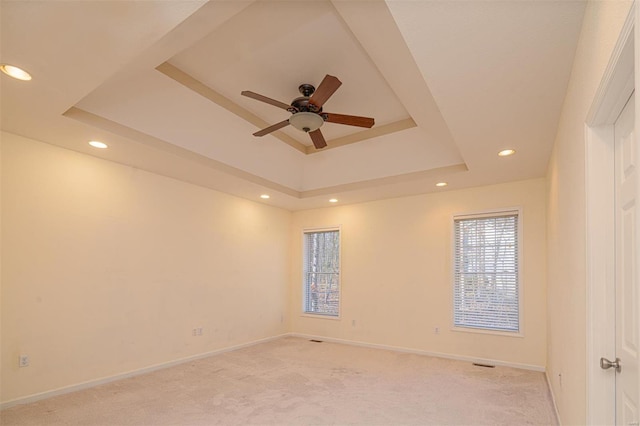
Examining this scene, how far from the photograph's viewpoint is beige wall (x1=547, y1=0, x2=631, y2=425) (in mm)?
1417

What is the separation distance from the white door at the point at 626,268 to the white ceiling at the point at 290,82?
2.44 ft

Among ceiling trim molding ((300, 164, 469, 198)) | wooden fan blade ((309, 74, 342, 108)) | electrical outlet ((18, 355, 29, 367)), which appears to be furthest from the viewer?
ceiling trim molding ((300, 164, 469, 198))

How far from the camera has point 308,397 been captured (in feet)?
11.7

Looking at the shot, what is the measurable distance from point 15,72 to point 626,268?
3699 millimetres

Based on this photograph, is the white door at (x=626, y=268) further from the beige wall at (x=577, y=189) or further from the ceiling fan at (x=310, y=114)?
the ceiling fan at (x=310, y=114)

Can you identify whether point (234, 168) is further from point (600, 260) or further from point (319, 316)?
point (600, 260)

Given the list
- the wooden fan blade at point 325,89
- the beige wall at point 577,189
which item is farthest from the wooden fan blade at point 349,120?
the beige wall at point 577,189

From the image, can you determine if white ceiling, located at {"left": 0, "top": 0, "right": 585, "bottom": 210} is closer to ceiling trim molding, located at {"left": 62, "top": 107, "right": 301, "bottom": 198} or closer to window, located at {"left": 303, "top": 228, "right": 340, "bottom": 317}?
ceiling trim molding, located at {"left": 62, "top": 107, "right": 301, "bottom": 198}

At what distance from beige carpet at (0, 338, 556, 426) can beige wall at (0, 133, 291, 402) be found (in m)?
0.36

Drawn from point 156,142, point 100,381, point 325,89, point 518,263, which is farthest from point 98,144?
point 518,263

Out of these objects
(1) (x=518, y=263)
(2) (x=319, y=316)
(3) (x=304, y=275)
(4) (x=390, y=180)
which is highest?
(4) (x=390, y=180)

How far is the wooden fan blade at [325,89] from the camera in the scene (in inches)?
105

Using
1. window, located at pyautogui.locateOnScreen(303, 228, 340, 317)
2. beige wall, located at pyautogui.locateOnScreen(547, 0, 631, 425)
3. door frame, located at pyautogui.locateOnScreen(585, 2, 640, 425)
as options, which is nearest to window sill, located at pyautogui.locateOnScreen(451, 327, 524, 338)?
beige wall, located at pyautogui.locateOnScreen(547, 0, 631, 425)

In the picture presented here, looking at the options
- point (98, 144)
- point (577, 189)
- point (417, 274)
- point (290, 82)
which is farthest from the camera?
point (417, 274)
